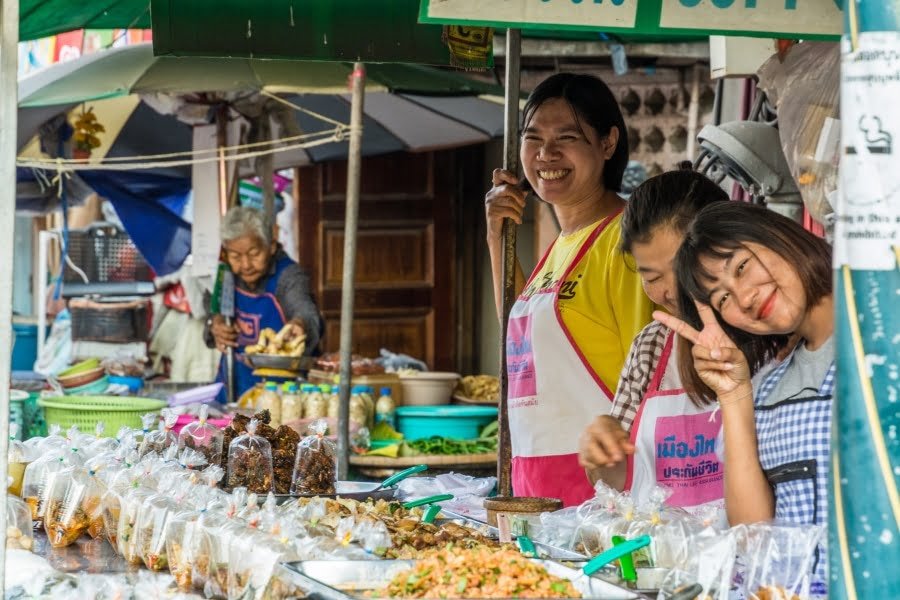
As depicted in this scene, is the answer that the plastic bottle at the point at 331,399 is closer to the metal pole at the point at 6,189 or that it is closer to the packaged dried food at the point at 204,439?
the packaged dried food at the point at 204,439

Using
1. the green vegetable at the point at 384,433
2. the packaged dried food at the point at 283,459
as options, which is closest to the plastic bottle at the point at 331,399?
the green vegetable at the point at 384,433

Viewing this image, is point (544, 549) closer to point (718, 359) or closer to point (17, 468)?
point (718, 359)

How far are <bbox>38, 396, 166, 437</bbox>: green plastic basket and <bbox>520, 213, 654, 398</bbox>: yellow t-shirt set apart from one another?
266 cm

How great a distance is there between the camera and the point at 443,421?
6117mm

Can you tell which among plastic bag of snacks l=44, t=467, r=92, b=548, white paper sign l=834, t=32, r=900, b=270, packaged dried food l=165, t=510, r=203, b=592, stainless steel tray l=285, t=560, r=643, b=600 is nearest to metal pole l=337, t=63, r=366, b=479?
plastic bag of snacks l=44, t=467, r=92, b=548

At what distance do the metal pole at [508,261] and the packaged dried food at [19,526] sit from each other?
1.33m

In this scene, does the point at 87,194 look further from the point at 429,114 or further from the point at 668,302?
the point at 668,302

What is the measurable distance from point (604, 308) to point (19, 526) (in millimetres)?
1604

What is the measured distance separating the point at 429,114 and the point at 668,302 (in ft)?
17.2

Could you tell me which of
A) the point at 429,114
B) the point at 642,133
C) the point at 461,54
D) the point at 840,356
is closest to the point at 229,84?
the point at 429,114

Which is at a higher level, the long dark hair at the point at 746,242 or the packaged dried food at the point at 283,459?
the long dark hair at the point at 746,242

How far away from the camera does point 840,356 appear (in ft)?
4.70

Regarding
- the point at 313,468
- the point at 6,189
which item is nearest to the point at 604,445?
the point at 313,468

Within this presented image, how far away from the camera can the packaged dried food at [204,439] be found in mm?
3193
